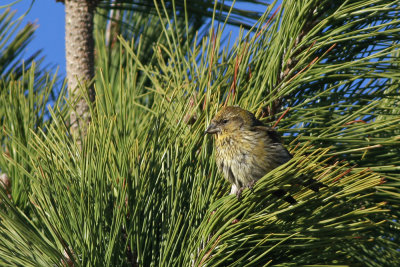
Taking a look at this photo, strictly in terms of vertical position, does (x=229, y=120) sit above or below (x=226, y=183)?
above

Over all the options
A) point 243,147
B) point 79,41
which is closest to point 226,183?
point 243,147

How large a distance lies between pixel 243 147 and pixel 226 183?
211 millimetres

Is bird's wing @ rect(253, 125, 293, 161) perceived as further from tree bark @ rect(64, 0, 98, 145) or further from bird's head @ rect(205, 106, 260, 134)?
tree bark @ rect(64, 0, 98, 145)

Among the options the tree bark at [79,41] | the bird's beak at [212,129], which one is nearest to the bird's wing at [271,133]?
the bird's beak at [212,129]

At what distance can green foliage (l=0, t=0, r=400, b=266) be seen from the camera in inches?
74.1

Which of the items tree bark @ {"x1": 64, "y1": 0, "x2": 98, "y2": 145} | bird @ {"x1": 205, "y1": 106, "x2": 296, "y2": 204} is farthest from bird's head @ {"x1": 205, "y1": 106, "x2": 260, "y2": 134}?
tree bark @ {"x1": 64, "y1": 0, "x2": 98, "y2": 145}

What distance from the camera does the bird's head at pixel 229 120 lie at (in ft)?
7.09

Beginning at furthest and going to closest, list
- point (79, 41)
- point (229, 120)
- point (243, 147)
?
1. point (79, 41)
2. point (243, 147)
3. point (229, 120)

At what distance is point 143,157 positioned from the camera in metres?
2.09

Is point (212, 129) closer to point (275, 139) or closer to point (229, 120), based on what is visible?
point (229, 120)

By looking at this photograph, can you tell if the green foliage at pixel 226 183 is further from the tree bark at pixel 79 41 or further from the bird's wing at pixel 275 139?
the tree bark at pixel 79 41

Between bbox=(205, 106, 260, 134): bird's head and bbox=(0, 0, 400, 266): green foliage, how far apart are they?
0.05 meters

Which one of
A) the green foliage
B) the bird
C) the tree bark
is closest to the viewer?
the green foliage

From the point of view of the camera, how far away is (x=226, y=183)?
7.35 ft
